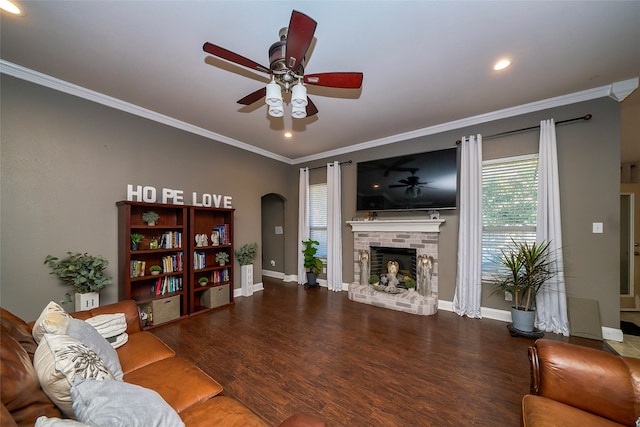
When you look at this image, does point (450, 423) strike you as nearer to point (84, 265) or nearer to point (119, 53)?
point (84, 265)

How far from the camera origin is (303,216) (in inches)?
218

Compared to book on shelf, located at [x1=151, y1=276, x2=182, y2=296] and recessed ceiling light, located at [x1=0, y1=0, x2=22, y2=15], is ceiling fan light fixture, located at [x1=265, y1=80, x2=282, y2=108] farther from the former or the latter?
book on shelf, located at [x1=151, y1=276, x2=182, y2=296]

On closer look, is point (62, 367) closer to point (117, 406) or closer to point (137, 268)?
point (117, 406)

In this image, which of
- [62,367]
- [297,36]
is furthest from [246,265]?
[297,36]

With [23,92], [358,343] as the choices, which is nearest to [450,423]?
[358,343]

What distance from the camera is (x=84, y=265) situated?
2.68 metres

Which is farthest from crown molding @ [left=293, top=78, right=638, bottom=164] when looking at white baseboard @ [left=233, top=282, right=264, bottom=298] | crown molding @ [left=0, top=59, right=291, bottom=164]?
white baseboard @ [left=233, top=282, right=264, bottom=298]

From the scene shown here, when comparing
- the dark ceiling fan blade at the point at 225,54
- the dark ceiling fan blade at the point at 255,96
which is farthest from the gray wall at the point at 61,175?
the dark ceiling fan blade at the point at 225,54

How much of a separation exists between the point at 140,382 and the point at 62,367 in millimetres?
580

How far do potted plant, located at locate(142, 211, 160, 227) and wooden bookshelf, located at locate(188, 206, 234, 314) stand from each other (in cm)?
45

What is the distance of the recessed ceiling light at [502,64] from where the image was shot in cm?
235

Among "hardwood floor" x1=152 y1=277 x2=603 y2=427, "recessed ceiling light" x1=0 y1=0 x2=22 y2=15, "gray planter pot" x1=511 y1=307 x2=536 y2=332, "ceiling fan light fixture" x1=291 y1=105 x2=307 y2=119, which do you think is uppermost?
"recessed ceiling light" x1=0 y1=0 x2=22 y2=15

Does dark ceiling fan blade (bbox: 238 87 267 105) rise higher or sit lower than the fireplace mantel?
higher

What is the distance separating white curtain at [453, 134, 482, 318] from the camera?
3512mm
